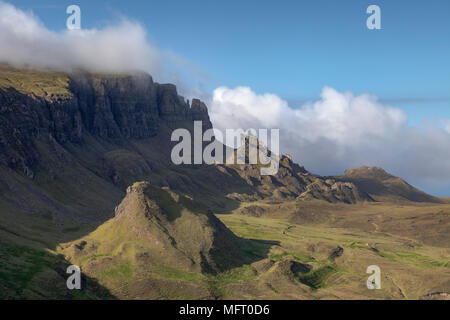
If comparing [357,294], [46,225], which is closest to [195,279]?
[357,294]

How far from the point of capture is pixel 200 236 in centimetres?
14900

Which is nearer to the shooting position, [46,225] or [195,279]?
[195,279]

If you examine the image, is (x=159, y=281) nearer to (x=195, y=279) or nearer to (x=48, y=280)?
(x=195, y=279)
